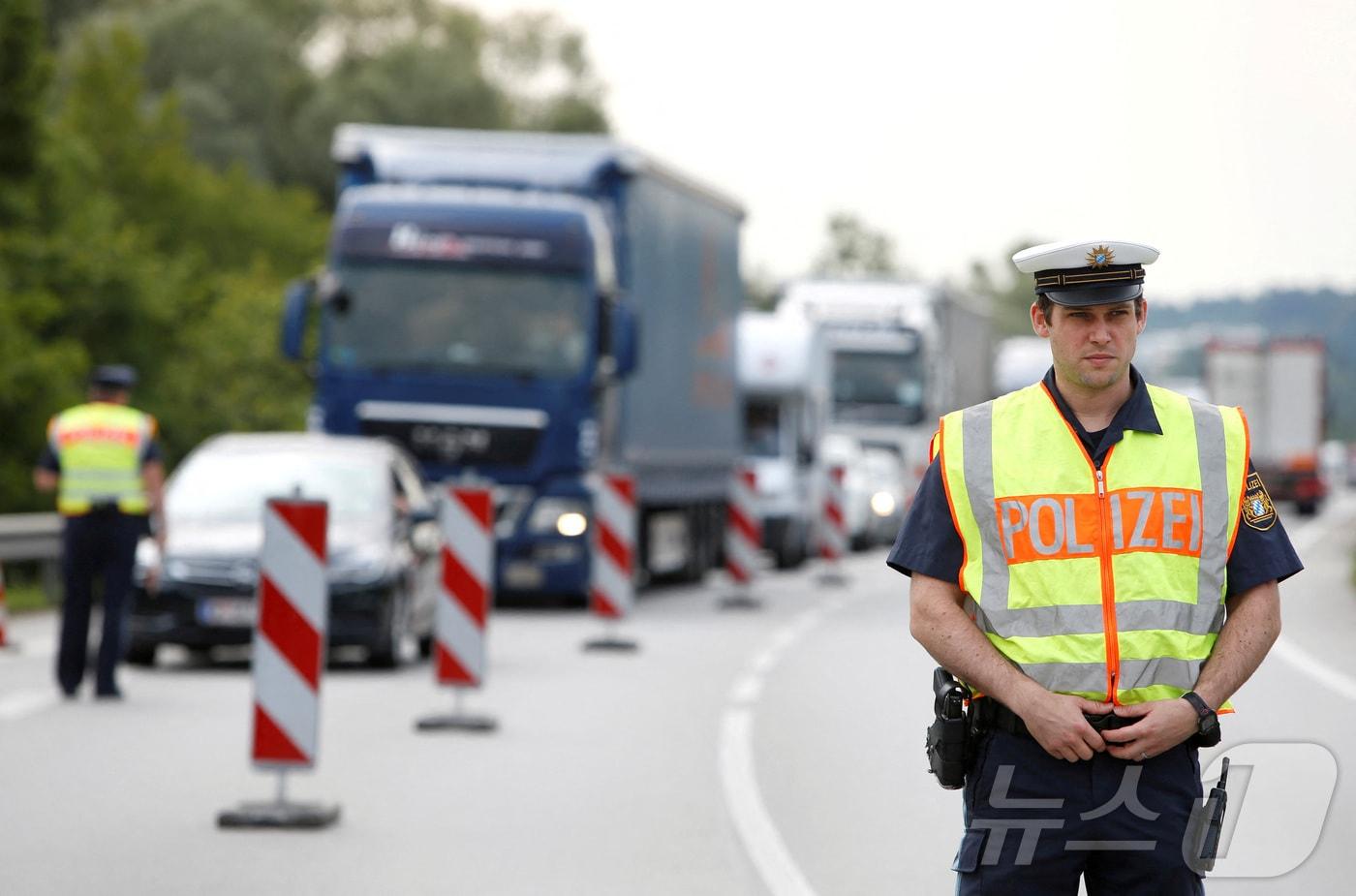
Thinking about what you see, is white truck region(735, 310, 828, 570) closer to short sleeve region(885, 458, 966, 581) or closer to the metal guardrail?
the metal guardrail

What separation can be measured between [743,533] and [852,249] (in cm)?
9607

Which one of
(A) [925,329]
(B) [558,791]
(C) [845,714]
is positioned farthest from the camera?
(A) [925,329]

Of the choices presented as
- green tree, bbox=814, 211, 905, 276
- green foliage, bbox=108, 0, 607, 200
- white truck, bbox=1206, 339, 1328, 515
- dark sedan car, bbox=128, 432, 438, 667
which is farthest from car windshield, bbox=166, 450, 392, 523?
green tree, bbox=814, 211, 905, 276

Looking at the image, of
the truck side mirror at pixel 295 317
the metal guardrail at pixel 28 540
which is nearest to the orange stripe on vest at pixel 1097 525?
the truck side mirror at pixel 295 317

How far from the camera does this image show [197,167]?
74188 mm

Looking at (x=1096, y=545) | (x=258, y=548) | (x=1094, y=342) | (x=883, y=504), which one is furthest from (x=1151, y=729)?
(x=883, y=504)

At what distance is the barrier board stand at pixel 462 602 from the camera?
1401 cm

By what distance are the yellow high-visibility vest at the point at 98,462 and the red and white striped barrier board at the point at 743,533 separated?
458 inches

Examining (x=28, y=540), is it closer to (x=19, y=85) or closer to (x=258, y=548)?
(x=258, y=548)

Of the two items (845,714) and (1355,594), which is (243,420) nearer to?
(1355,594)

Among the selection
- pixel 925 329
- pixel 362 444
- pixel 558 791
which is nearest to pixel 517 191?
pixel 362 444

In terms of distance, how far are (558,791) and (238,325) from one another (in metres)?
49.8

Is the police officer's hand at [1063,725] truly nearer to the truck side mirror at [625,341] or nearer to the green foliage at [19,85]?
the truck side mirror at [625,341]

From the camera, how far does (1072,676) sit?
4.62 metres
